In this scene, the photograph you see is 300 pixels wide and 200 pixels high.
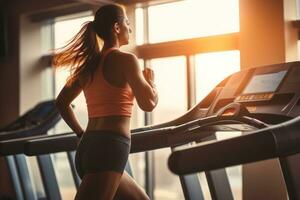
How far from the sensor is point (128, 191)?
6.79 ft

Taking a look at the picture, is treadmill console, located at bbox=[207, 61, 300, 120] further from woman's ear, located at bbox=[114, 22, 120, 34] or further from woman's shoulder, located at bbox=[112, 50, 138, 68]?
woman's ear, located at bbox=[114, 22, 120, 34]

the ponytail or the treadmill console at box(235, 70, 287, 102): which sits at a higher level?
the ponytail

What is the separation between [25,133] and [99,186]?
2133 millimetres

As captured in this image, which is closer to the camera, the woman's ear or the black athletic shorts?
the black athletic shorts

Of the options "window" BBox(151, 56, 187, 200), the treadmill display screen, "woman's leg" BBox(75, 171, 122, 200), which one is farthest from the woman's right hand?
"window" BBox(151, 56, 187, 200)

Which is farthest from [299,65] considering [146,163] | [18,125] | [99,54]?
[18,125]

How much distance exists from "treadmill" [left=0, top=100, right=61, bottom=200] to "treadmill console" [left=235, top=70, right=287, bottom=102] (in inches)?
78.5

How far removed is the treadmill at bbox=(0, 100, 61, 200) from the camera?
3.67 metres

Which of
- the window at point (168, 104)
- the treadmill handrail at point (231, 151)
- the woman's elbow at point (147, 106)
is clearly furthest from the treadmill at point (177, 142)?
the window at point (168, 104)

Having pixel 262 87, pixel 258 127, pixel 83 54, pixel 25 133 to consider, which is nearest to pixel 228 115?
pixel 258 127

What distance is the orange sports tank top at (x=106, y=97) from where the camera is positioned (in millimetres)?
1932

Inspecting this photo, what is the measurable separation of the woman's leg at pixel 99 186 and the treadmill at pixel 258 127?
0.45 m

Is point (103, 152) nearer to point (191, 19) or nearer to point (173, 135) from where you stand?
point (173, 135)

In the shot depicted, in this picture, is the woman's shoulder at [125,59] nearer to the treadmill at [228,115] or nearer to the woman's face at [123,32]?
the woman's face at [123,32]
